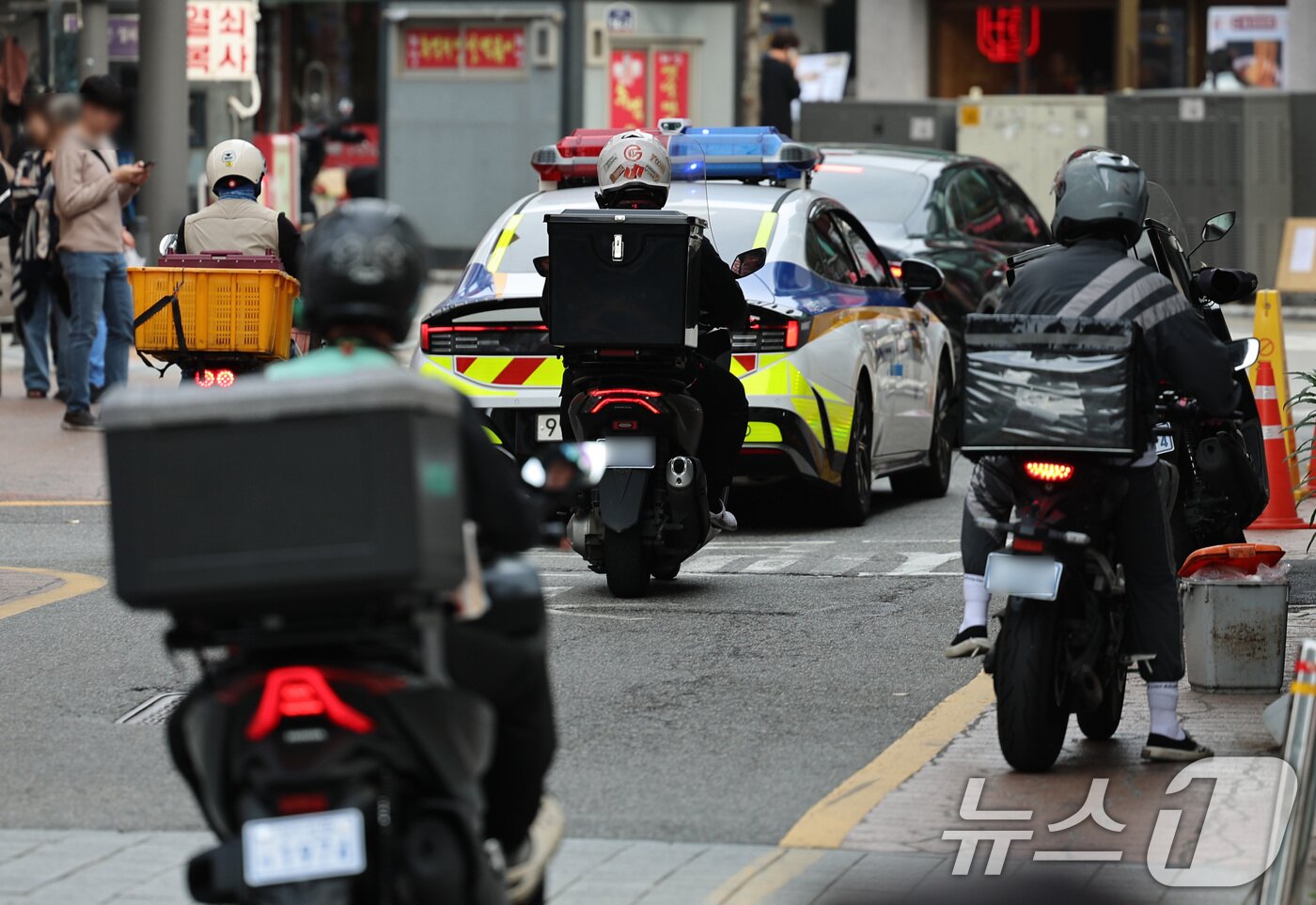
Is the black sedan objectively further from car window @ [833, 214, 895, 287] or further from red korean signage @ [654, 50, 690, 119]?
red korean signage @ [654, 50, 690, 119]

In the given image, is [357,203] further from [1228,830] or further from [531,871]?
[1228,830]

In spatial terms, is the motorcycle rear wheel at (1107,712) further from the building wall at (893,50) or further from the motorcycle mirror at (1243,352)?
the building wall at (893,50)

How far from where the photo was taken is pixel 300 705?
3980 millimetres

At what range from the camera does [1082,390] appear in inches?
257

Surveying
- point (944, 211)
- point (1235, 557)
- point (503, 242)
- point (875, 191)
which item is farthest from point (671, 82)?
point (1235, 557)

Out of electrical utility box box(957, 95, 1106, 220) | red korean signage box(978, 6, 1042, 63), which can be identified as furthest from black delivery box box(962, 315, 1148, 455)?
red korean signage box(978, 6, 1042, 63)

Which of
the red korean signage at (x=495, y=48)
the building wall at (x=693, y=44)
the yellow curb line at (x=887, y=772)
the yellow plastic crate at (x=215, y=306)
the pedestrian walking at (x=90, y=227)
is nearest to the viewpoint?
the yellow curb line at (x=887, y=772)

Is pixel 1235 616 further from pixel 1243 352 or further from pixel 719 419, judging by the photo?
pixel 719 419

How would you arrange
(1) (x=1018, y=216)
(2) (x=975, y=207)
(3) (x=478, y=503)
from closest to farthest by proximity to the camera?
1. (3) (x=478, y=503)
2. (2) (x=975, y=207)
3. (1) (x=1018, y=216)

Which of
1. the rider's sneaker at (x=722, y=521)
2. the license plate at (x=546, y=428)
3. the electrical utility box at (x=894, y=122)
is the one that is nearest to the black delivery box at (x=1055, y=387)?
the rider's sneaker at (x=722, y=521)

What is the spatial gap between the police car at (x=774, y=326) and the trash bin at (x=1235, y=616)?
3.46m

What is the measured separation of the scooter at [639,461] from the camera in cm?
967

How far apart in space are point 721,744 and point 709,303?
2.97 m

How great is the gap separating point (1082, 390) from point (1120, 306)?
34cm
